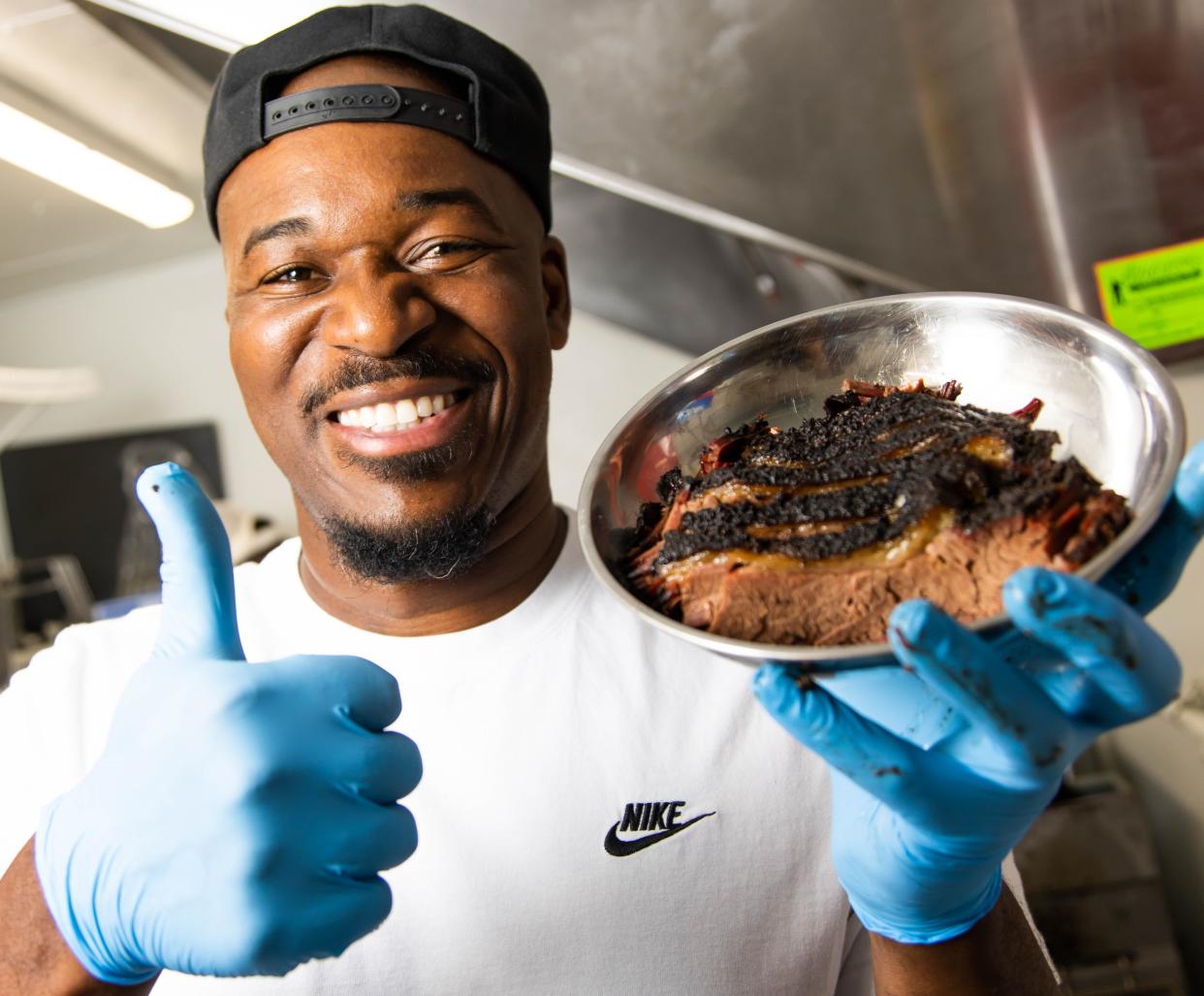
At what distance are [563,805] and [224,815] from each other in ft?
1.54

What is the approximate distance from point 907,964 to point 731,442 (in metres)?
0.59

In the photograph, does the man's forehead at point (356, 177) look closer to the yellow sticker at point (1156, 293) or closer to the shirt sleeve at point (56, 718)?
the shirt sleeve at point (56, 718)

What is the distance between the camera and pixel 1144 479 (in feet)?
2.39

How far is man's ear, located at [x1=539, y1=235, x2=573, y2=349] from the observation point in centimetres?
145

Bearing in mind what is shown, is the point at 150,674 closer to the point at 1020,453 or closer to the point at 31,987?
the point at 31,987

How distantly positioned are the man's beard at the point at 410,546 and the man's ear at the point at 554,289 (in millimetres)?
375

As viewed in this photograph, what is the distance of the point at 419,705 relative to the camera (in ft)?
3.94

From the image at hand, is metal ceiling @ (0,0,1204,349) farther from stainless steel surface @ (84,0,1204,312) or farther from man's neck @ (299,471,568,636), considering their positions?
man's neck @ (299,471,568,636)

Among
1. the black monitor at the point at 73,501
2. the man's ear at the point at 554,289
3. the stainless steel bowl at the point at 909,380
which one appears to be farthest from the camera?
the black monitor at the point at 73,501

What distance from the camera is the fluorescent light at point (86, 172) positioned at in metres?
2.70

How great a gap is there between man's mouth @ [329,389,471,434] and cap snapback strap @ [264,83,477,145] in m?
0.37

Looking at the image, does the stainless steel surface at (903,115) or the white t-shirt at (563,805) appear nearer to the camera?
the white t-shirt at (563,805)

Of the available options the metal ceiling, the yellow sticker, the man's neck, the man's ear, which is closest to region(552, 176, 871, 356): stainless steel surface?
the metal ceiling

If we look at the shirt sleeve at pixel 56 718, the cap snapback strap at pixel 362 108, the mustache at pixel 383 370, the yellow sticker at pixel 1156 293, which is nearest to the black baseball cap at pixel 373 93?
the cap snapback strap at pixel 362 108
